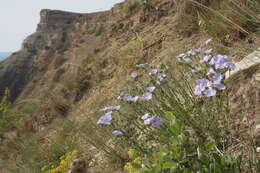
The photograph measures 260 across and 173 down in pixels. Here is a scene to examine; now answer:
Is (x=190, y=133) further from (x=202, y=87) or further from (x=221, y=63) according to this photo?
(x=221, y=63)

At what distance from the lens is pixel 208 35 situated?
4445 millimetres

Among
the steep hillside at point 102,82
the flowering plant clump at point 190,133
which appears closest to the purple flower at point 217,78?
the flowering plant clump at point 190,133

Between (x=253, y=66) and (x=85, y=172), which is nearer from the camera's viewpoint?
(x=253, y=66)

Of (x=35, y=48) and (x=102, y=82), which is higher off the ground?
(x=102, y=82)

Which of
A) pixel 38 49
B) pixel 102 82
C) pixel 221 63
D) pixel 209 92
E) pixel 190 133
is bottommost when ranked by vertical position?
pixel 38 49

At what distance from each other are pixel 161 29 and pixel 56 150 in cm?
374

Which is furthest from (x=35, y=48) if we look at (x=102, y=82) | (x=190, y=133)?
(x=190, y=133)

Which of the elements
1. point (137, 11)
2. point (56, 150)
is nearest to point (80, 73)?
point (137, 11)

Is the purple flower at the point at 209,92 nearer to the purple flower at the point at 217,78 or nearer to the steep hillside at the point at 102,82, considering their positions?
the purple flower at the point at 217,78

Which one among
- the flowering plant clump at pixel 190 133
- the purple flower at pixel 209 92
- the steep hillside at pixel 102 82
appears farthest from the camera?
the steep hillside at pixel 102 82

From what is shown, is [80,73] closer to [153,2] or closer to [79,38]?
[153,2]

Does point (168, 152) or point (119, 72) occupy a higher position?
point (168, 152)

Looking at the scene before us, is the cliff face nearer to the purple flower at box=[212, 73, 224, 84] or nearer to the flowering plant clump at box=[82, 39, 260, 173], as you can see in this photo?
the flowering plant clump at box=[82, 39, 260, 173]

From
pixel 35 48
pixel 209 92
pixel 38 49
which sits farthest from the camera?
pixel 35 48
